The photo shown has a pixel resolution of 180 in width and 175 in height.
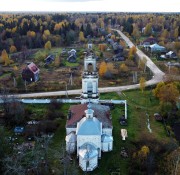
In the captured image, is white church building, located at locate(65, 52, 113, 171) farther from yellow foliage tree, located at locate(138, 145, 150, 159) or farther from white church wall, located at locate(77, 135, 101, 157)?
yellow foliage tree, located at locate(138, 145, 150, 159)

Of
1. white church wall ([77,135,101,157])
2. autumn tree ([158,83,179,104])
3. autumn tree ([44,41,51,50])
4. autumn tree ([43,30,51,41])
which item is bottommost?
white church wall ([77,135,101,157])

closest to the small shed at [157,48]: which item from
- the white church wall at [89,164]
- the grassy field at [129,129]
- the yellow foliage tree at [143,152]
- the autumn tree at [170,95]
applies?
the grassy field at [129,129]

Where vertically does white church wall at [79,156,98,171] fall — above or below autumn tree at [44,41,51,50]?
below

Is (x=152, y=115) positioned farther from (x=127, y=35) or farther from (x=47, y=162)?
(x=127, y=35)

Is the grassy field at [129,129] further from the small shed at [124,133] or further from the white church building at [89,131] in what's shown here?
the white church building at [89,131]

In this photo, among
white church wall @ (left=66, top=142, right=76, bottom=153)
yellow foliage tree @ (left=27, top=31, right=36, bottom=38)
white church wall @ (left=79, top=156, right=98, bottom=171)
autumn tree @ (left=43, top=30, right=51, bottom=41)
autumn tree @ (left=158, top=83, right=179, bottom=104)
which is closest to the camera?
white church wall @ (left=79, top=156, right=98, bottom=171)

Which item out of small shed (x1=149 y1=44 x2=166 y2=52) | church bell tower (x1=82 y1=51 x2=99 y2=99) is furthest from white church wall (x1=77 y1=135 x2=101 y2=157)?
small shed (x1=149 y1=44 x2=166 y2=52)

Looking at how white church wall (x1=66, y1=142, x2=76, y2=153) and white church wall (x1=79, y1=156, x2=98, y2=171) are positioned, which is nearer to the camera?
white church wall (x1=79, y1=156, x2=98, y2=171)
